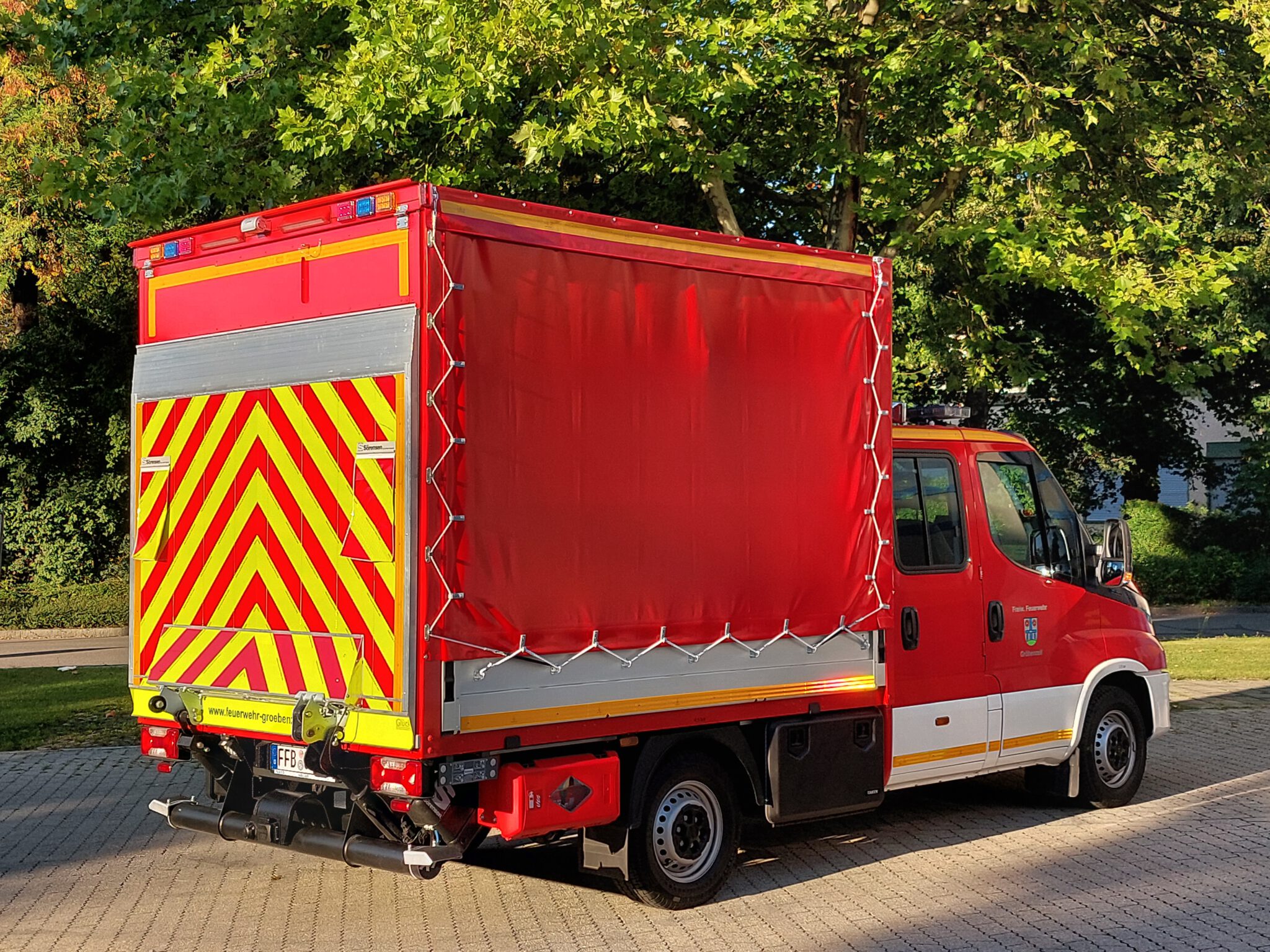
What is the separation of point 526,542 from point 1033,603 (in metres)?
3.88

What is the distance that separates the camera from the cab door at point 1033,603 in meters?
9.05

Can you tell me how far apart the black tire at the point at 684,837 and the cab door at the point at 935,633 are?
4.00ft

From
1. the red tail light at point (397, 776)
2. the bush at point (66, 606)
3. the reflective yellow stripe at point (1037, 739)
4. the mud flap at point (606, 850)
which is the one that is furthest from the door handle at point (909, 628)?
the bush at point (66, 606)

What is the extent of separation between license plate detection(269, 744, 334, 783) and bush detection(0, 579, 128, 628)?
18.9 metres

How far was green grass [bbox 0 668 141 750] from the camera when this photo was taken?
1291cm

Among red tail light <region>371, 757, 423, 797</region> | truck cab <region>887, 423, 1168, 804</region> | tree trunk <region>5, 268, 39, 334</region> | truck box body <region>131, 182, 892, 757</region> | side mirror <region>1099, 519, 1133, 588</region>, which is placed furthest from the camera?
tree trunk <region>5, 268, 39, 334</region>

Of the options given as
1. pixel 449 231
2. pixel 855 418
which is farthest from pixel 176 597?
pixel 855 418

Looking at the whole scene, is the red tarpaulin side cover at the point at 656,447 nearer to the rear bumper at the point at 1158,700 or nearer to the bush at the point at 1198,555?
the rear bumper at the point at 1158,700

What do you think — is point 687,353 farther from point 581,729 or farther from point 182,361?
point 182,361

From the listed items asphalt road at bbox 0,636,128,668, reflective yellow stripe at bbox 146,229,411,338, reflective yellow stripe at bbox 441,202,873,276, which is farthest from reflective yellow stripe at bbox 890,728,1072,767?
asphalt road at bbox 0,636,128,668

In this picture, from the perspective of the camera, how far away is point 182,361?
24.7ft

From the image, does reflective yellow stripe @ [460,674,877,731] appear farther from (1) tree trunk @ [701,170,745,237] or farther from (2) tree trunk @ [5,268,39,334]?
(2) tree trunk @ [5,268,39,334]

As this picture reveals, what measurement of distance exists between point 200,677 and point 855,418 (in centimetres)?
360

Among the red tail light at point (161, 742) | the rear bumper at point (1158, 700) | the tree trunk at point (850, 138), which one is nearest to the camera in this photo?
the red tail light at point (161, 742)
